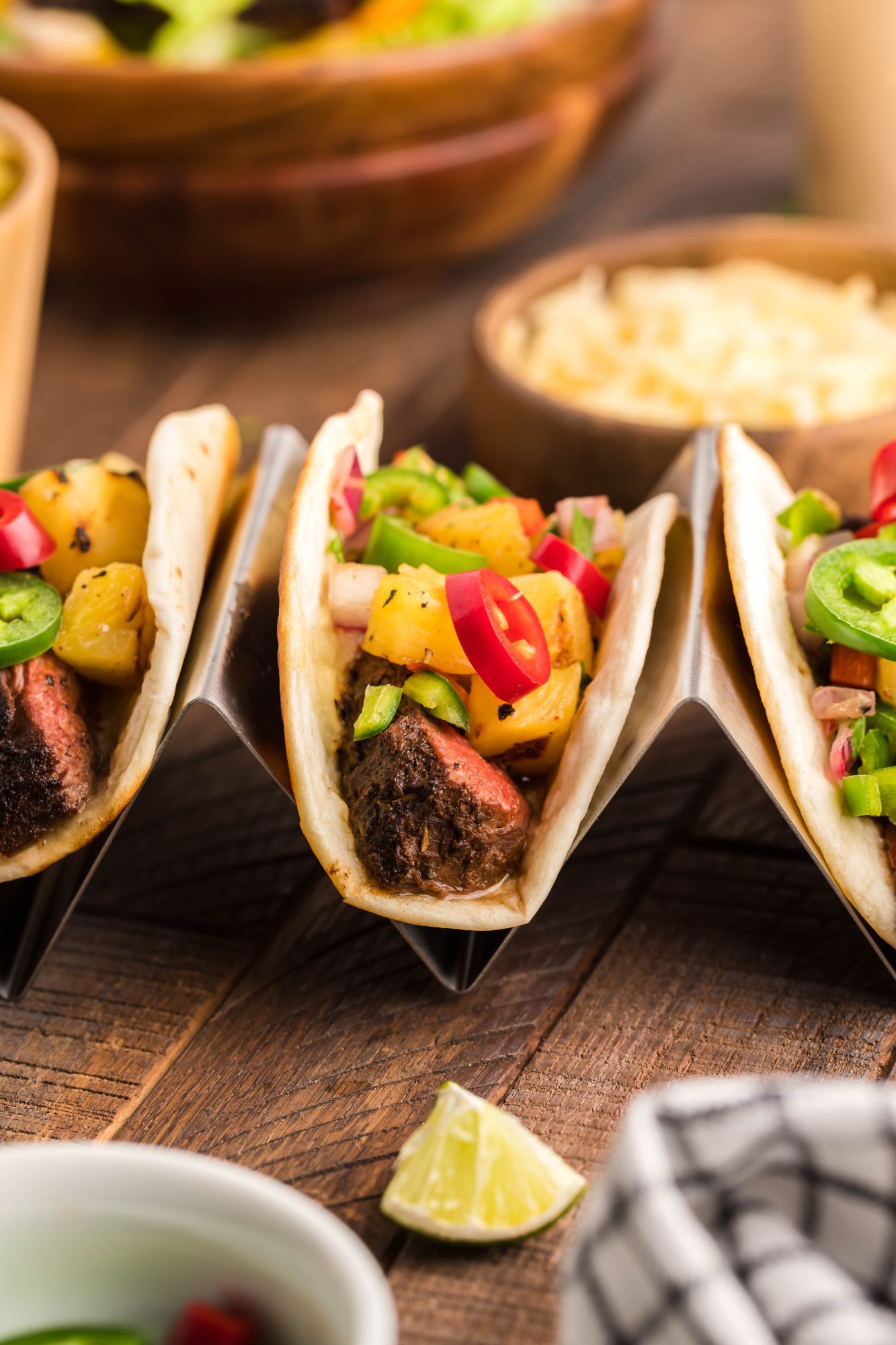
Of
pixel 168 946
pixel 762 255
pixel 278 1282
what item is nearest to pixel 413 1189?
pixel 278 1282

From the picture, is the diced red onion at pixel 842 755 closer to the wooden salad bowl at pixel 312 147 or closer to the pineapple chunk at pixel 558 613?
the pineapple chunk at pixel 558 613

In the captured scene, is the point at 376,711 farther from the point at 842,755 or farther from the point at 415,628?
the point at 842,755

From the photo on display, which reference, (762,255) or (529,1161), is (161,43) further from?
(529,1161)

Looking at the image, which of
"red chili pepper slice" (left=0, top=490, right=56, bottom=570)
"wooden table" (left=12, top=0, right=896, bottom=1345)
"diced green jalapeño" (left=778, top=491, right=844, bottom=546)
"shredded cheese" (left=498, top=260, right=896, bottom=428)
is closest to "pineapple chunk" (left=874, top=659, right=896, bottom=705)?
"diced green jalapeño" (left=778, top=491, right=844, bottom=546)

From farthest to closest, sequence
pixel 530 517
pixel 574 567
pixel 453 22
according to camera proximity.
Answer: pixel 453 22
pixel 530 517
pixel 574 567

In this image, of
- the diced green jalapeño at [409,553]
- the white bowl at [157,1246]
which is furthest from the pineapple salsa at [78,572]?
the white bowl at [157,1246]

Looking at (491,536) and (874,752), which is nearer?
(874,752)

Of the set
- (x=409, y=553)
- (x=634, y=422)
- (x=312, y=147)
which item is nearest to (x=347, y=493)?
(x=409, y=553)

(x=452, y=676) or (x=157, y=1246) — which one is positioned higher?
(x=452, y=676)
